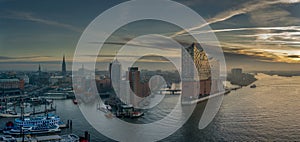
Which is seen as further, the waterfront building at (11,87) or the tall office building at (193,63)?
the waterfront building at (11,87)

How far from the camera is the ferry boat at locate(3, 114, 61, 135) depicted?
7.40 m

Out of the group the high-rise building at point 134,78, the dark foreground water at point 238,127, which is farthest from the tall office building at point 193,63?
the dark foreground water at point 238,127

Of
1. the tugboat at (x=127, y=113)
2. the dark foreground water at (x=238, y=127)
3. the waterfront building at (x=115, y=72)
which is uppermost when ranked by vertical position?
the waterfront building at (x=115, y=72)

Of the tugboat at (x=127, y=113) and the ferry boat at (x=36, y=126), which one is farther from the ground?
the tugboat at (x=127, y=113)

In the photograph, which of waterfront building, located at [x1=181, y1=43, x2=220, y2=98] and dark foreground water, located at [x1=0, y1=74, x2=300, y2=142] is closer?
dark foreground water, located at [x1=0, y1=74, x2=300, y2=142]

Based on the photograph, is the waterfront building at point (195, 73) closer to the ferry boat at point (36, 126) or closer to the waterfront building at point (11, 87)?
the ferry boat at point (36, 126)

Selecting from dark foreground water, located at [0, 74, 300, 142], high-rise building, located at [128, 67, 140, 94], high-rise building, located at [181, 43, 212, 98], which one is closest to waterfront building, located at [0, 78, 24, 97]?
high-rise building, located at [128, 67, 140, 94]

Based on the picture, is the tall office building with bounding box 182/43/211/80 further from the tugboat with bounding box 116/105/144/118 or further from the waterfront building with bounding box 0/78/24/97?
the waterfront building with bounding box 0/78/24/97

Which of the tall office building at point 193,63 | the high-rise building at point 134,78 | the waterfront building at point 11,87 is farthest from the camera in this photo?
the waterfront building at point 11,87

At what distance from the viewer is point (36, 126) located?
300 inches

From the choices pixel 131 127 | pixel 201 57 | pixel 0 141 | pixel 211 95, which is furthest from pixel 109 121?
pixel 201 57

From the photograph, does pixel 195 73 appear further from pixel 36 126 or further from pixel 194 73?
pixel 36 126

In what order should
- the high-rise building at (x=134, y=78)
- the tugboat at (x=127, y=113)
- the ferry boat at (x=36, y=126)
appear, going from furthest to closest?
the high-rise building at (x=134, y=78), the tugboat at (x=127, y=113), the ferry boat at (x=36, y=126)

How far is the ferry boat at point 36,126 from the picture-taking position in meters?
7.40
